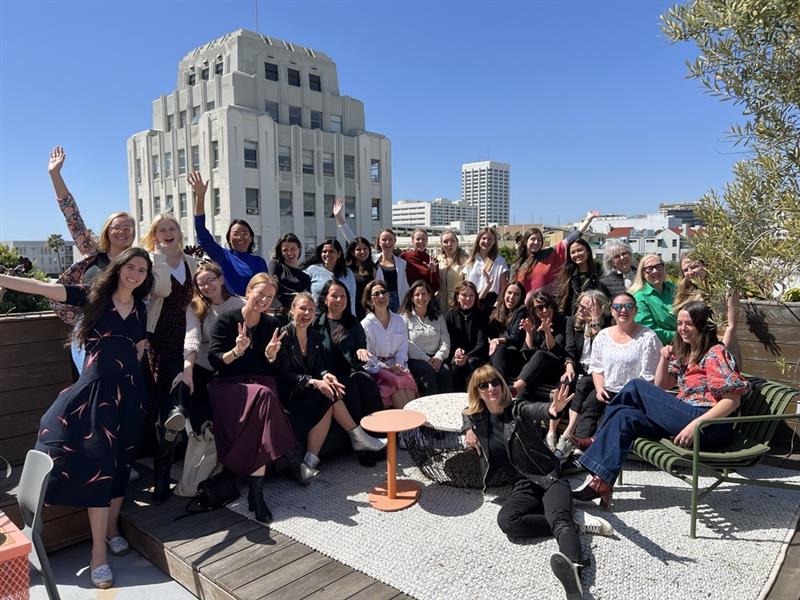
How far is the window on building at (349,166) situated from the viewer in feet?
130

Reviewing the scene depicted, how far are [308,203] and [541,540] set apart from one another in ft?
121

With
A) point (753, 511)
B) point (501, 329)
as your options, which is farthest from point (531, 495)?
point (501, 329)

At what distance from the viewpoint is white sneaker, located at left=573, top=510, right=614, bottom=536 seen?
2.95 m

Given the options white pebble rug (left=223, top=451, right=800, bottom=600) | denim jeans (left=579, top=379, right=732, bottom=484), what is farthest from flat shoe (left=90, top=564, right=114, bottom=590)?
denim jeans (left=579, top=379, right=732, bottom=484)

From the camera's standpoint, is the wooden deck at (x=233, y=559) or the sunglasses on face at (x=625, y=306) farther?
the sunglasses on face at (x=625, y=306)

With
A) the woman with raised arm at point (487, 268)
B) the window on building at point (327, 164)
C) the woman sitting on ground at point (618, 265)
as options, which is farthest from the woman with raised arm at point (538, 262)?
the window on building at point (327, 164)

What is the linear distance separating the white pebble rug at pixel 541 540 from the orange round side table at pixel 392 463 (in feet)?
0.27

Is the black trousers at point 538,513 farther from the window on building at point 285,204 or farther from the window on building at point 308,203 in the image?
the window on building at point 308,203

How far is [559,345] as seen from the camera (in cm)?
477

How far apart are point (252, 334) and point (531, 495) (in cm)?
220

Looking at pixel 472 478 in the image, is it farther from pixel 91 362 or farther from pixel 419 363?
pixel 91 362

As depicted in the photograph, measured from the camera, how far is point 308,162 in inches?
1495

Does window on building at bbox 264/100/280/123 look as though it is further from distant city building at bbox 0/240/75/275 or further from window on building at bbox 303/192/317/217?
distant city building at bbox 0/240/75/275

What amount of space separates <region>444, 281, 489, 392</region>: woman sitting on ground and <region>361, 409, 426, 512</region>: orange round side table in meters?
1.53
